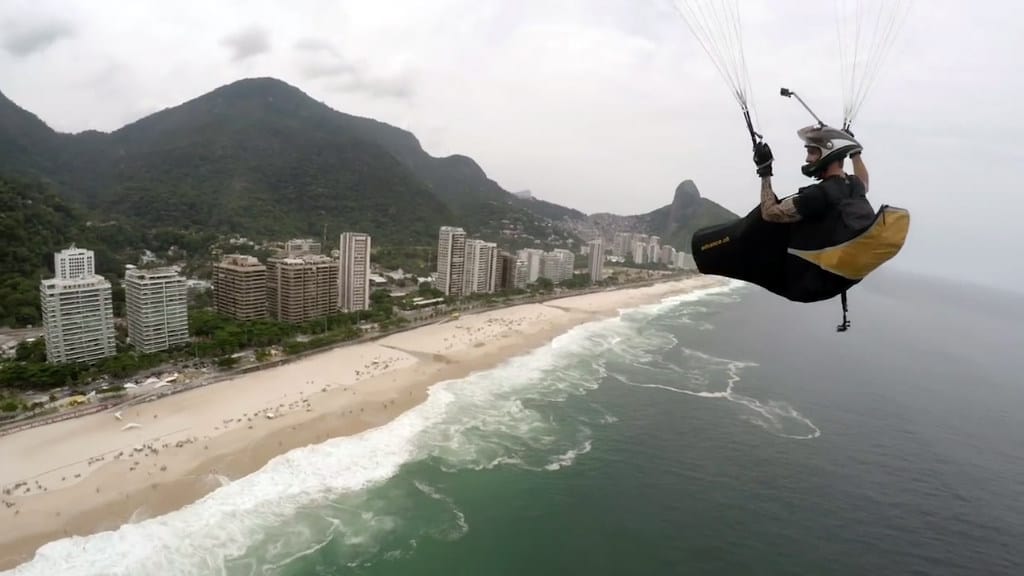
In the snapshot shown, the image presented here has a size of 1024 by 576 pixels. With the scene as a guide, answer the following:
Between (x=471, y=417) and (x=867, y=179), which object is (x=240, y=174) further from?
(x=867, y=179)

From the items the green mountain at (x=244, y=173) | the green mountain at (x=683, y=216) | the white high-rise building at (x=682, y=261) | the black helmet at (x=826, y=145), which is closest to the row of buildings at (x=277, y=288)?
the black helmet at (x=826, y=145)

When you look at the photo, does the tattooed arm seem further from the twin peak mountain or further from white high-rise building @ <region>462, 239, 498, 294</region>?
the twin peak mountain

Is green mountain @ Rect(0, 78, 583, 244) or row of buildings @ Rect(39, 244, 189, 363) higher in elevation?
green mountain @ Rect(0, 78, 583, 244)

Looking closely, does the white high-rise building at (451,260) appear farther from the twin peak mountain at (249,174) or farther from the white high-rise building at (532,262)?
the twin peak mountain at (249,174)

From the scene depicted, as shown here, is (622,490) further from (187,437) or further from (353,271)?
(353,271)

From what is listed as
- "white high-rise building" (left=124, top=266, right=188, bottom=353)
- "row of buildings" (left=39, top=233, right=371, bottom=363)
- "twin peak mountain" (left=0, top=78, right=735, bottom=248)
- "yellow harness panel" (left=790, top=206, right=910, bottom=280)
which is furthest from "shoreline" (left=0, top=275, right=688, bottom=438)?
"twin peak mountain" (left=0, top=78, right=735, bottom=248)

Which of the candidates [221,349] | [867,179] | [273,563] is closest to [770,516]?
[273,563]
